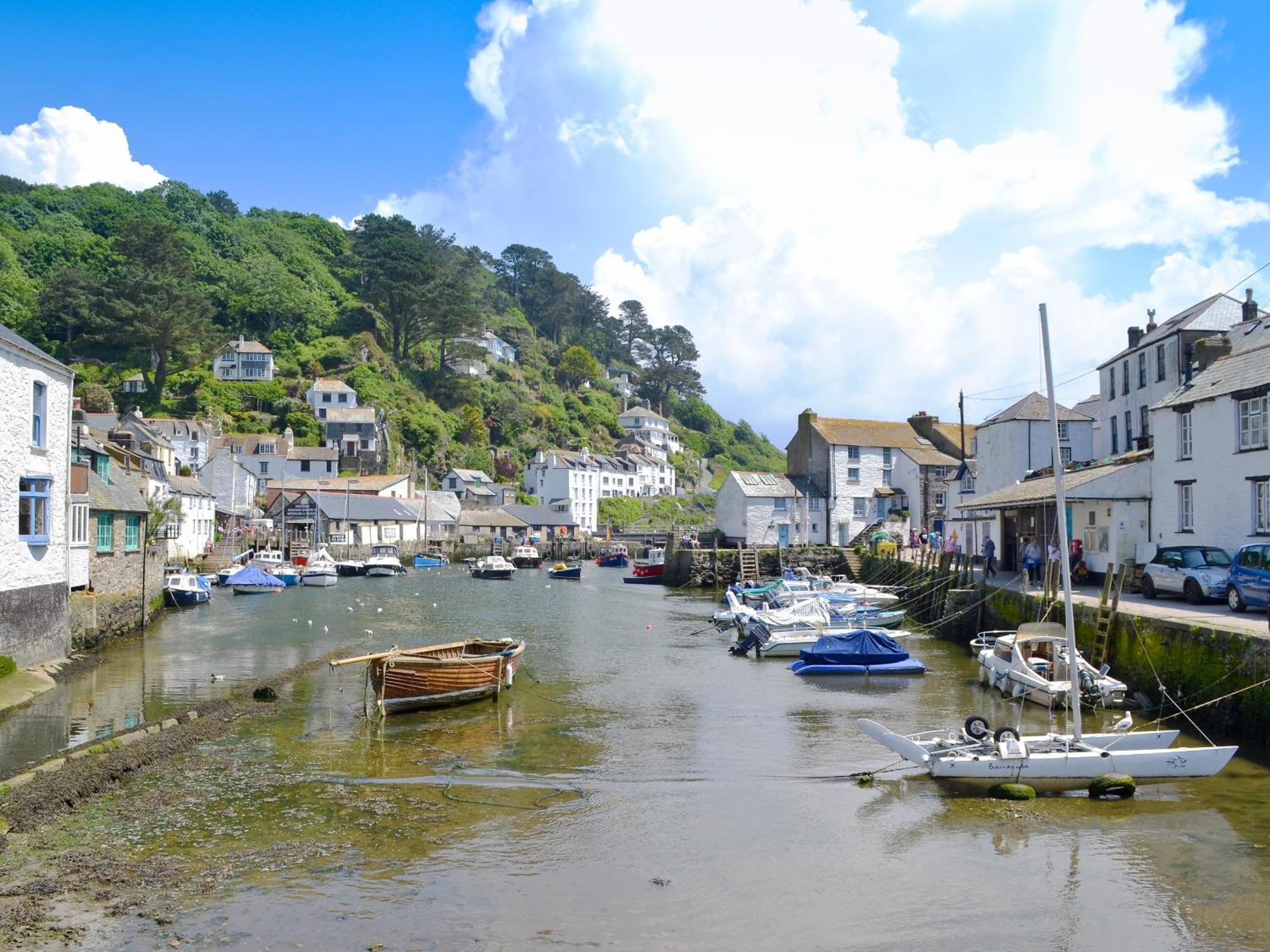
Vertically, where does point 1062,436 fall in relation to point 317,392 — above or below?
below

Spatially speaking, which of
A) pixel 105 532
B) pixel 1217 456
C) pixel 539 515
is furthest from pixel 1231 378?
pixel 539 515

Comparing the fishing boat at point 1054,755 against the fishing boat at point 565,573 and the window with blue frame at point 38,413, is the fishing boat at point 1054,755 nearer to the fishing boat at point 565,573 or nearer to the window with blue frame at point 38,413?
the window with blue frame at point 38,413

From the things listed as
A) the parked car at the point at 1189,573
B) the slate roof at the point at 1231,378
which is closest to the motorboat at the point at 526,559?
the slate roof at the point at 1231,378

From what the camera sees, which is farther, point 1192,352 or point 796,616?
point 1192,352

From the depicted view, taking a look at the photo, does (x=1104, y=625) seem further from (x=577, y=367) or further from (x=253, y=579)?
(x=577, y=367)

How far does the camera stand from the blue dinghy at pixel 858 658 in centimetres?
2866

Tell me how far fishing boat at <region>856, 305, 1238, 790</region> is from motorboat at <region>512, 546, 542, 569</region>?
75.8 meters

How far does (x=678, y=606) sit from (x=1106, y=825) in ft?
129

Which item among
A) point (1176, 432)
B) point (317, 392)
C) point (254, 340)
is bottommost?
point (1176, 432)

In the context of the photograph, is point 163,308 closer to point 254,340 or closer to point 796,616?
point 254,340

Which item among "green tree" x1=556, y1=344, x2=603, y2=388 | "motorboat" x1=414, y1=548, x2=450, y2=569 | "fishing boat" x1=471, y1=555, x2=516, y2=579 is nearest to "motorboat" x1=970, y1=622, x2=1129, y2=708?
"fishing boat" x1=471, y1=555, x2=516, y2=579

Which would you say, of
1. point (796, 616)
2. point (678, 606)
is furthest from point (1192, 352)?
point (678, 606)

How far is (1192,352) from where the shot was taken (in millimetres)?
40500

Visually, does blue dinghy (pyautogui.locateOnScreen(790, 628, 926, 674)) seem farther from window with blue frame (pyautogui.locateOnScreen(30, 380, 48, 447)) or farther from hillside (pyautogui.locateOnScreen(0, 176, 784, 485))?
hillside (pyautogui.locateOnScreen(0, 176, 784, 485))
